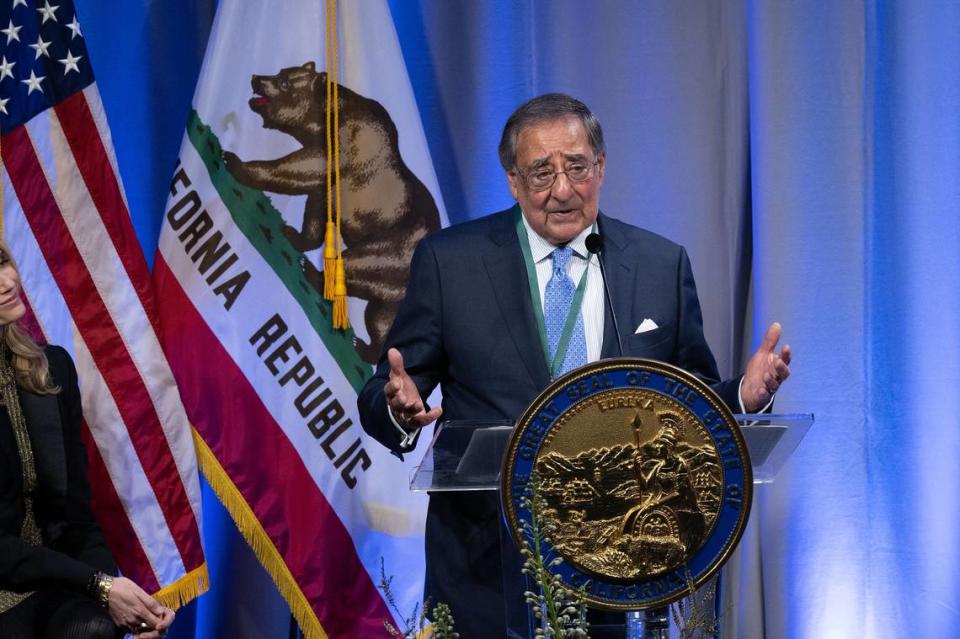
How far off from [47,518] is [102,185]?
982 millimetres

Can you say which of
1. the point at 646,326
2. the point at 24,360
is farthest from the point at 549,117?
the point at 24,360

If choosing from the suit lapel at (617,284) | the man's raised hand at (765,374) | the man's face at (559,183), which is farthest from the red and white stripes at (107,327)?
the man's raised hand at (765,374)

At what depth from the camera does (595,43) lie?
427cm

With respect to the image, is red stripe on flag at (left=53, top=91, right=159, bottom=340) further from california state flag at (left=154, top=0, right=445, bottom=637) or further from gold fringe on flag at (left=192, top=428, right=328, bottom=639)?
gold fringe on flag at (left=192, top=428, right=328, bottom=639)

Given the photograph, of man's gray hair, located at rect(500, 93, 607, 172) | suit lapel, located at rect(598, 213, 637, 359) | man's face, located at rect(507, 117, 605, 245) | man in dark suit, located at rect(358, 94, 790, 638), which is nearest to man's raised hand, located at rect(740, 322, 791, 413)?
man in dark suit, located at rect(358, 94, 790, 638)

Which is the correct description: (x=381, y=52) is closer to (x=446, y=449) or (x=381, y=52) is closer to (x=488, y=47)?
(x=488, y=47)

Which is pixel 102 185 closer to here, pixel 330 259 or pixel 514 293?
pixel 330 259

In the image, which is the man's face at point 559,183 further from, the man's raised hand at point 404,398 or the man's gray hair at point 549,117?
the man's raised hand at point 404,398

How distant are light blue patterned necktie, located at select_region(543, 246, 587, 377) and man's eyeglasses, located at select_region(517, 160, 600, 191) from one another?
0.14 meters

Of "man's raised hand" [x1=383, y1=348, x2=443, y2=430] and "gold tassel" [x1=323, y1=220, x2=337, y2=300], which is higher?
"gold tassel" [x1=323, y1=220, x2=337, y2=300]

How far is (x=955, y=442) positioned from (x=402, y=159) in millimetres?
2030

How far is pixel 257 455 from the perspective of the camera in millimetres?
3654

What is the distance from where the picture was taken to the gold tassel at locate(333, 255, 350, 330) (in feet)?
11.8

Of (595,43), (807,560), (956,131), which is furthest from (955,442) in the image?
(595,43)
